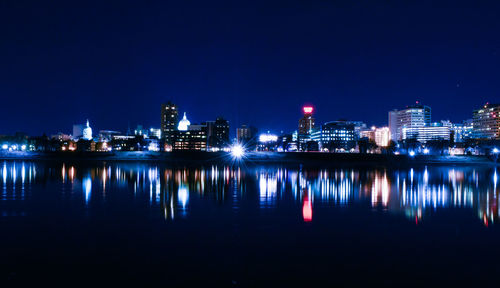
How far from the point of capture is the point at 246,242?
1266 cm

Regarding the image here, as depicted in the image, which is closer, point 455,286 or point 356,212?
point 455,286

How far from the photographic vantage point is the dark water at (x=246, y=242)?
31.6ft

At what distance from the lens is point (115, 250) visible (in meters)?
11.7

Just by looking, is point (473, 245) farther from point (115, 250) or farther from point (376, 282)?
point (115, 250)

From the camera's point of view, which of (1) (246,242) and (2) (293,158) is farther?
(2) (293,158)

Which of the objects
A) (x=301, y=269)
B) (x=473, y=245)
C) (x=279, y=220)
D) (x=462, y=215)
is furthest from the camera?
(x=462, y=215)

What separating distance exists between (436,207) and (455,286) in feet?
40.1

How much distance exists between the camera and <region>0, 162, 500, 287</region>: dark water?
9.64 m

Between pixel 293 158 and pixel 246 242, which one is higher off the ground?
pixel 293 158

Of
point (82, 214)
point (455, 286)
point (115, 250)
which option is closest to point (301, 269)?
point (455, 286)

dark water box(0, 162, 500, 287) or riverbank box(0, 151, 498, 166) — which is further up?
riverbank box(0, 151, 498, 166)

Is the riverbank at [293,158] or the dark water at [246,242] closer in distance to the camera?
the dark water at [246,242]

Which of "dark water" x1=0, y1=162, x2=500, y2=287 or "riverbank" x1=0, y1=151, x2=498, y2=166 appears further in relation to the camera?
"riverbank" x1=0, y1=151, x2=498, y2=166

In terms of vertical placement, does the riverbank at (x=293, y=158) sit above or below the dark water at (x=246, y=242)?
above
